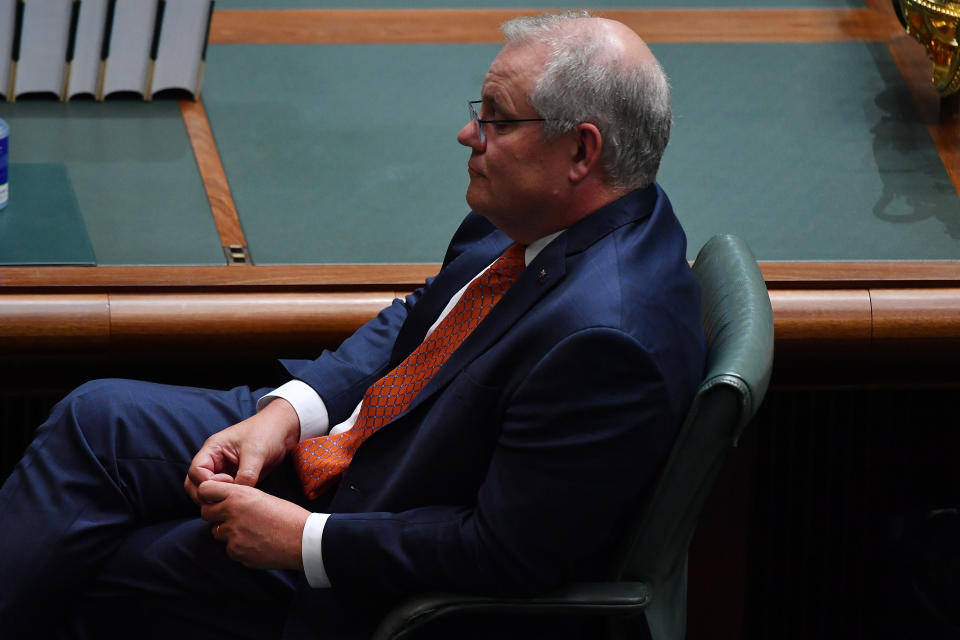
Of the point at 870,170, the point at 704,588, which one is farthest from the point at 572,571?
the point at 870,170

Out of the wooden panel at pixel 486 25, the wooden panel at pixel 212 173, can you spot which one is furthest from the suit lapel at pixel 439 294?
the wooden panel at pixel 486 25

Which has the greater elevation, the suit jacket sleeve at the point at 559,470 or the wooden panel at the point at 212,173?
the suit jacket sleeve at the point at 559,470

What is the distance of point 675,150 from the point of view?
232 cm

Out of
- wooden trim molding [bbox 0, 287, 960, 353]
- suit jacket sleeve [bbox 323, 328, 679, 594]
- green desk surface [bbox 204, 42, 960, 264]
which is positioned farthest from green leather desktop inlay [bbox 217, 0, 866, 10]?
suit jacket sleeve [bbox 323, 328, 679, 594]

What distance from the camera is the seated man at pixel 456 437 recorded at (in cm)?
128

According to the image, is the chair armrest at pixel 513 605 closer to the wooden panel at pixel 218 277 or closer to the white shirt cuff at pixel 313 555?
the white shirt cuff at pixel 313 555

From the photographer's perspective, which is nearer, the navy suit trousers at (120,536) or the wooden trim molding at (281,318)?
the navy suit trousers at (120,536)

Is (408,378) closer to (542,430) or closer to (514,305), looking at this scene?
(514,305)

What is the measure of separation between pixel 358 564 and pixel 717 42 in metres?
1.70

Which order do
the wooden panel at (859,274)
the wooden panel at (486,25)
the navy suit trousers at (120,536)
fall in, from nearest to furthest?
1. the navy suit trousers at (120,536)
2. the wooden panel at (859,274)
3. the wooden panel at (486,25)

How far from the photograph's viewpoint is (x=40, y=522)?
151cm

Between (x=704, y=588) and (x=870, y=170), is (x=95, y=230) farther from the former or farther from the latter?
(x=870, y=170)

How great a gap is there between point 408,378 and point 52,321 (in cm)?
60

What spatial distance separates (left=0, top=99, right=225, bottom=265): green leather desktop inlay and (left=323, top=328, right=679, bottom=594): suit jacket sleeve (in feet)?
2.60
